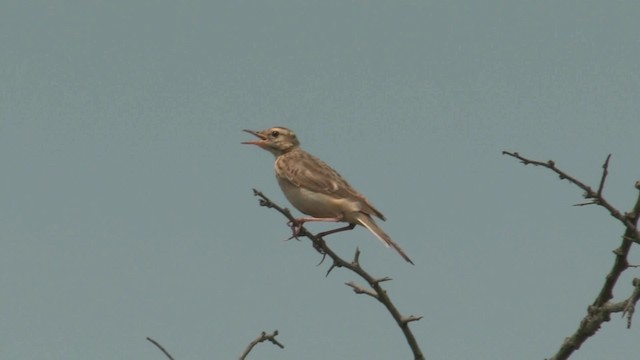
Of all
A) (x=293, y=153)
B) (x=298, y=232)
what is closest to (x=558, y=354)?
(x=298, y=232)

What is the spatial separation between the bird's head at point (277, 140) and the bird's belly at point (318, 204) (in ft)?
7.01

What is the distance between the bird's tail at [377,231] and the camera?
12480mm

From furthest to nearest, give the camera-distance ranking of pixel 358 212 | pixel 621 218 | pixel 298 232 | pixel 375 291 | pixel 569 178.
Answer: pixel 358 212 < pixel 298 232 < pixel 375 291 < pixel 569 178 < pixel 621 218

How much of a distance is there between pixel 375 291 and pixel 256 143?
1037 cm

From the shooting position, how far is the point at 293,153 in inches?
658

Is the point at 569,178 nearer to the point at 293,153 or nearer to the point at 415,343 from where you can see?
the point at 415,343

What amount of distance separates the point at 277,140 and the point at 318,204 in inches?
115

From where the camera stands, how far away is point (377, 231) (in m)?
13.6

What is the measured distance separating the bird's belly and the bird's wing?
9 centimetres

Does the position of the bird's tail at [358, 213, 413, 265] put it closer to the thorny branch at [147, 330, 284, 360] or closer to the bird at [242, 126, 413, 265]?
the bird at [242, 126, 413, 265]

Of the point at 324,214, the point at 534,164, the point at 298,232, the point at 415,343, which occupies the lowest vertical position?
the point at 415,343

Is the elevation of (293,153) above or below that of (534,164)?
above

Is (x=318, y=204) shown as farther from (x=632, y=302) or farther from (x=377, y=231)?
(x=632, y=302)

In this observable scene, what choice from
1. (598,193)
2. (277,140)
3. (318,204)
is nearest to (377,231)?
(318,204)
